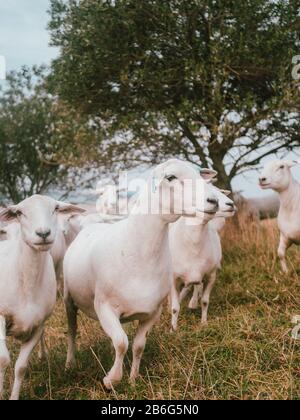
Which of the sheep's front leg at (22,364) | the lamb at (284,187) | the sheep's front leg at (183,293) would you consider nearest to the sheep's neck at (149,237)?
the sheep's front leg at (22,364)

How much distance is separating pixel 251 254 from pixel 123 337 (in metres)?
6.44

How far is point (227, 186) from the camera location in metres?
14.0

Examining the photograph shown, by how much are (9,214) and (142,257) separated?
123 cm

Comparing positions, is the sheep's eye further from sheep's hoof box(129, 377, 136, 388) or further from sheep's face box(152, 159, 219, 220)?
sheep's hoof box(129, 377, 136, 388)

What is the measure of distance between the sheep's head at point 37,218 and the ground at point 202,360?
1279 mm

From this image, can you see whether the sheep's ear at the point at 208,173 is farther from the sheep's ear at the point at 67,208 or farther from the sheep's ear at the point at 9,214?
the sheep's ear at the point at 9,214

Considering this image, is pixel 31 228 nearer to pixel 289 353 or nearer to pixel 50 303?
pixel 50 303

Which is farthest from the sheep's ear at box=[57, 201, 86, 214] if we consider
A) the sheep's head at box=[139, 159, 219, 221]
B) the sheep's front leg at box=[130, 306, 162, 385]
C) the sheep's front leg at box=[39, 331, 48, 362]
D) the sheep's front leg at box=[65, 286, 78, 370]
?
the sheep's front leg at box=[39, 331, 48, 362]

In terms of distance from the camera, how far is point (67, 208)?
5.44 m

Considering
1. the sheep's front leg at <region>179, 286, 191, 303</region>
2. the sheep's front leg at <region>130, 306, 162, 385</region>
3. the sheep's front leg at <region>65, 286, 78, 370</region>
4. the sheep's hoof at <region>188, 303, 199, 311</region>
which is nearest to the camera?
the sheep's front leg at <region>130, 306, 162, 385</region>

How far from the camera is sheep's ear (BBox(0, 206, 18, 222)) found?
5.19m

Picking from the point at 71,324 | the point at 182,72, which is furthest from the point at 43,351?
the point at 182,72
